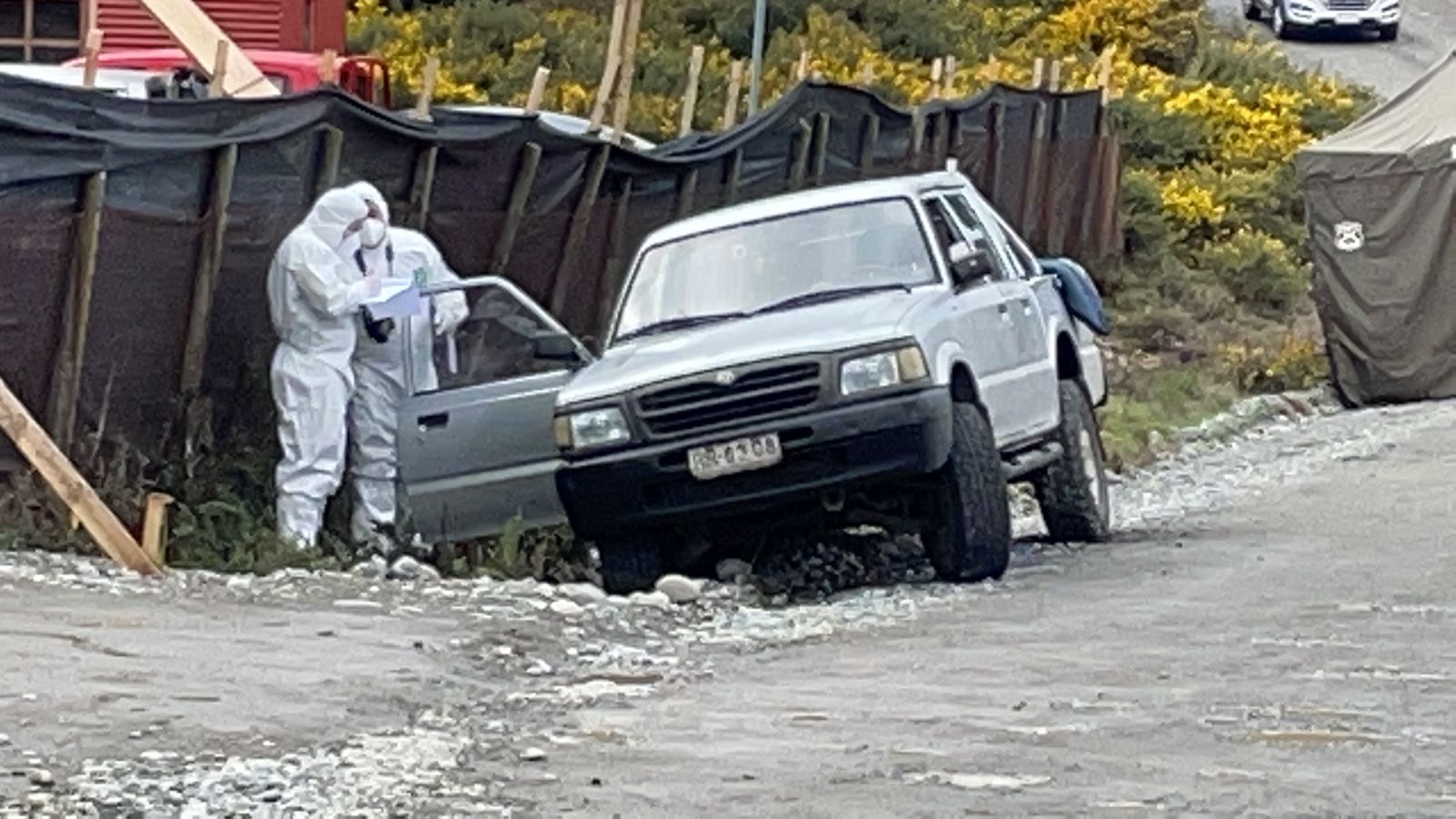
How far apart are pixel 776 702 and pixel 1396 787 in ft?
8.33

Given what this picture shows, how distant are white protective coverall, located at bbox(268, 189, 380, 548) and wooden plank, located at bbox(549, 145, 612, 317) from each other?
11.0 ft

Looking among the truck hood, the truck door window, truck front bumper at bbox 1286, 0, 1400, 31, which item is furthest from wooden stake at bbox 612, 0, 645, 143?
truck front bumper at bbox 1286, 0, 1400, 31

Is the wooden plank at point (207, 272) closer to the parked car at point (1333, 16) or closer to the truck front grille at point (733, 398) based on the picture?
the truck front grille at point (733, 398)

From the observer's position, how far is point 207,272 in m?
14.6

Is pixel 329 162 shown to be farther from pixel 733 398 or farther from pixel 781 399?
pixel 781 399

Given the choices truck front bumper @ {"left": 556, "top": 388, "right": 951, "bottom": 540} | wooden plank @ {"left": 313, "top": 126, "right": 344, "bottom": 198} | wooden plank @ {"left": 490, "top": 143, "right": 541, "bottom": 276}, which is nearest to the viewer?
truck front bumper @ {"left": 556, "top": 388, "right": 951, "bottom": 540}

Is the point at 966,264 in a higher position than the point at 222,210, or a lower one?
higher

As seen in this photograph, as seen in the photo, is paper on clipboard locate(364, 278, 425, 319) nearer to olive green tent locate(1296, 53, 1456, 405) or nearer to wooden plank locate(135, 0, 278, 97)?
wooden plank locate(135, 0, 278, 97)

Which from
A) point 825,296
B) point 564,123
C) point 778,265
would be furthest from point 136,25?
point 825,296

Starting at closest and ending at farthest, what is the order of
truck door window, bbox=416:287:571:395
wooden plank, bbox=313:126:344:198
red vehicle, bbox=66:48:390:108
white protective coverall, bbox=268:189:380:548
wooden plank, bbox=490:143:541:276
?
white protective coverall, bbox=268:189:380:548, truck door window, bbox=416:287:571:395, wooden plank, bbox=313:126:344:198, wooden plank, bbox=490:143:541:276, red vehicle, bbox=66:48:390:108

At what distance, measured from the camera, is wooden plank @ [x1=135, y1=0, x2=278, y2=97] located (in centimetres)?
1925

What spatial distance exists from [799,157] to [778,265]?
672 centimetres

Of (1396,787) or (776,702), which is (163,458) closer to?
(776,702)

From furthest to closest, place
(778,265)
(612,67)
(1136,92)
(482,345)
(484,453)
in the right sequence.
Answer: (1136,92) → (612,67) → (482,345) → (778,265) → (484,453)
